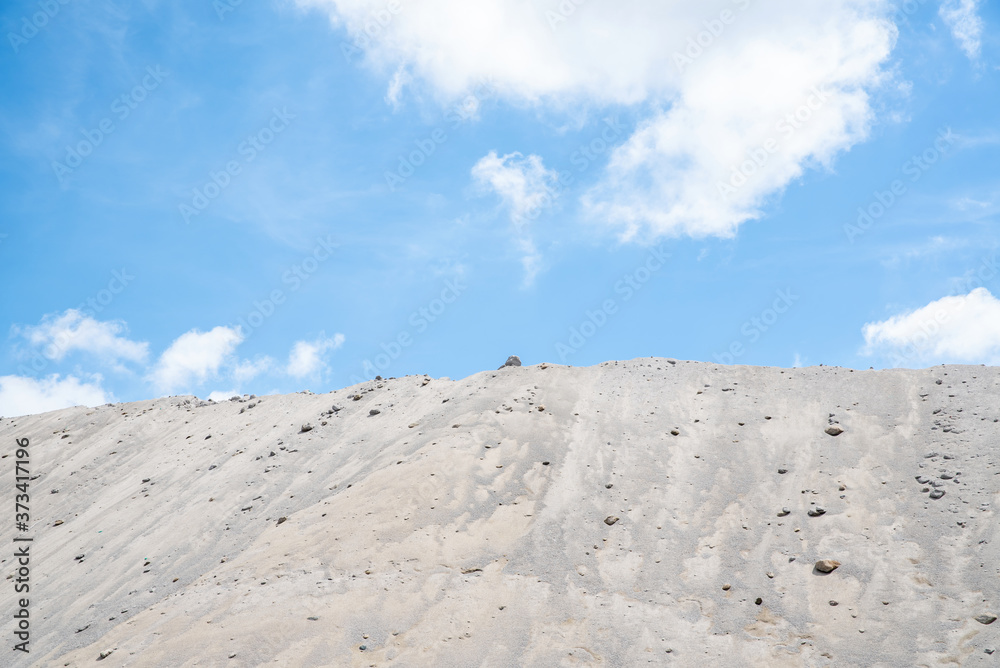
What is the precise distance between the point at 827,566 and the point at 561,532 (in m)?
4.23

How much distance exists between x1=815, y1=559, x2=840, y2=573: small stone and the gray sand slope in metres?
0.09

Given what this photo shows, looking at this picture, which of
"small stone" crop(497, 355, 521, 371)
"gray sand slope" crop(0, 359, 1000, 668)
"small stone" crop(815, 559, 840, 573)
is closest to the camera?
"gray sand slope" crop(0, 359, 1000, 668)

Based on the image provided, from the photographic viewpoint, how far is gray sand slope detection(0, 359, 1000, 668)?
31.6 feet

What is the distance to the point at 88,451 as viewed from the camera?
68.3 feet

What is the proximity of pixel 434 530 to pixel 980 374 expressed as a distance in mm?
12283

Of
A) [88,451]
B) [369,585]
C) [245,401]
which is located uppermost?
[245,401]

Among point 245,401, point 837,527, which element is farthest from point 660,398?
point 245,401

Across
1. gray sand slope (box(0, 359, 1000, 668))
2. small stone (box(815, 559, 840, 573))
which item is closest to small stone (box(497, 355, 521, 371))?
gray sand slope (box(0, 359, 1000, 668))

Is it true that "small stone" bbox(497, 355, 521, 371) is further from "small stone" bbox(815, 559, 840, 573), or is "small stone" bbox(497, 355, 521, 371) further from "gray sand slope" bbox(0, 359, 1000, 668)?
"small stone" bbox(815, 559, 840, 573)

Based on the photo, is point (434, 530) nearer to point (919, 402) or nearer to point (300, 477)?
point (300, 477)

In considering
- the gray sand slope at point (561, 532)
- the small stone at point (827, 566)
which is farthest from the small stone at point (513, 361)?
the small stone at point (827, 566)

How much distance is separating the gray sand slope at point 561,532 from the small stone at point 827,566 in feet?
0.31

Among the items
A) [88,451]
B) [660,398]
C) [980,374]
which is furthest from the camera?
[88,451]

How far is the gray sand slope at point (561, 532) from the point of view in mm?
9641
